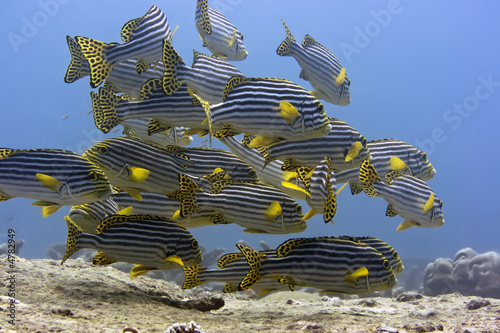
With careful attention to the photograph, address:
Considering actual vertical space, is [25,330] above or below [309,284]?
below

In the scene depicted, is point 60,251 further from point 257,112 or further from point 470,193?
point 470,193

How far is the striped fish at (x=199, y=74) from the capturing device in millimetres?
3527

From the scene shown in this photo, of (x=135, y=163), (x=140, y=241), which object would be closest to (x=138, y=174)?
(x=135, y=163)

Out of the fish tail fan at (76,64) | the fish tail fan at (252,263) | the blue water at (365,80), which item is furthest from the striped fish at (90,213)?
the blue water at (365,80)

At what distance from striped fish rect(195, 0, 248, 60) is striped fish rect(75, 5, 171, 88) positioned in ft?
2.05

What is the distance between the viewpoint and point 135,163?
344cm

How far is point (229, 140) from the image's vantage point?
13.2ft

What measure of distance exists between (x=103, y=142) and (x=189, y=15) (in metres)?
80.2

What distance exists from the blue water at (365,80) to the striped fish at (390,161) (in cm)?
5012

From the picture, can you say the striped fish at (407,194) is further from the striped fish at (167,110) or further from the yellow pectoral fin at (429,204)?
the striped fish at (167,110)

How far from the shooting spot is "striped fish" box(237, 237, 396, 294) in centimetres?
301

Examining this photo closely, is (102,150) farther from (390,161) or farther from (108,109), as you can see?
(390,161)

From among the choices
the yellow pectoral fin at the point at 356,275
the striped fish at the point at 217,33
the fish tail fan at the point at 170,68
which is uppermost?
the striped fish at the point at 217,33

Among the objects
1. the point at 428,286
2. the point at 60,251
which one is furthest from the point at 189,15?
the point at 428,286
